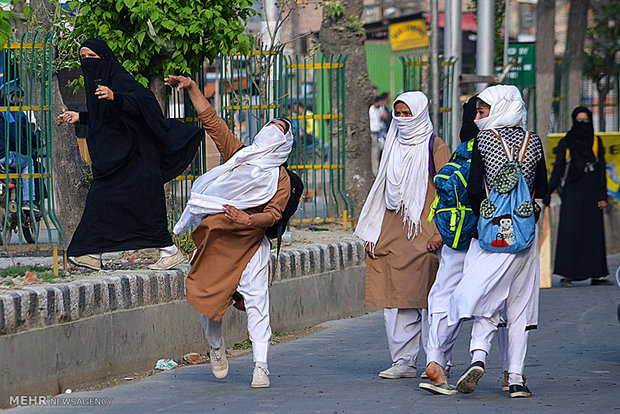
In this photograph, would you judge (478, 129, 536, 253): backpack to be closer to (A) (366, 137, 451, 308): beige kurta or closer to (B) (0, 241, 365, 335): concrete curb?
(A) (366, 137, 451, 308): beige kurta

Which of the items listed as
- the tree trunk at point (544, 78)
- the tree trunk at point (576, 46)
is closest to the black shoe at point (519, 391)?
the tree trunk at point (544, 78)

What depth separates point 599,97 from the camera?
67.6 feet

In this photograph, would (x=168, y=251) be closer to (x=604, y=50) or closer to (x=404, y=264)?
(x=404, y=264)

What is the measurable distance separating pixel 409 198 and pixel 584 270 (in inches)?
237

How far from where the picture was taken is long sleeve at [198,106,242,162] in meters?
7.43

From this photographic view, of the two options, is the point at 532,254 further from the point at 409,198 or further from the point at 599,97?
the point at 599,97

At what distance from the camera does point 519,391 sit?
6.57m

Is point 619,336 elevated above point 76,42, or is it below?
below

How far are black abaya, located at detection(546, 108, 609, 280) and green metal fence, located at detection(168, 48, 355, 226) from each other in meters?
2.35

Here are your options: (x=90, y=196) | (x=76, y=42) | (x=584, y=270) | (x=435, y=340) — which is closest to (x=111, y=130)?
(x=90, y=196)

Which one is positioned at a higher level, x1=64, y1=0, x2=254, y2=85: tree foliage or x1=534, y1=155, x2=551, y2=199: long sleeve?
x1=64, y1=0, x2=254, y2=85: tree foliage

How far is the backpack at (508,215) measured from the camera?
648 cm

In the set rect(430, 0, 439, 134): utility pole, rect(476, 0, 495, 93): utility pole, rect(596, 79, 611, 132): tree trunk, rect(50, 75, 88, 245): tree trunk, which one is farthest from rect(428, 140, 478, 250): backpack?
rect(596, 79, 611, 132): tree trunk

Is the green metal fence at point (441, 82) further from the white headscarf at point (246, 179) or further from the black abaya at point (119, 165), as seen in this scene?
the white headscarf at point (246, 179)
